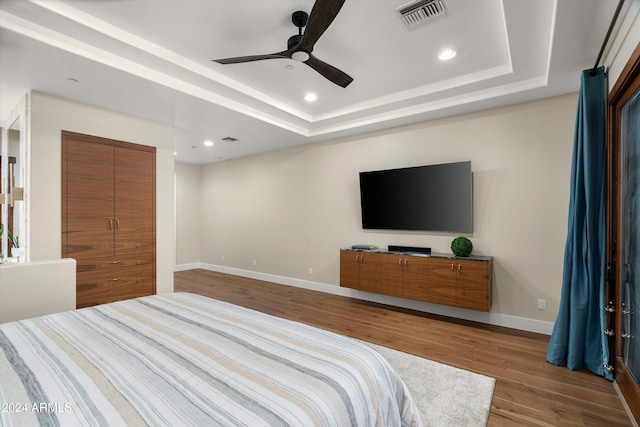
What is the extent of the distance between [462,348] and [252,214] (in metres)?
4.62

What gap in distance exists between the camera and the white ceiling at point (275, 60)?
215 centimetres

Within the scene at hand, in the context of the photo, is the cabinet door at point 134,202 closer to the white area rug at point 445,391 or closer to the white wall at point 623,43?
the white area rug at point 445,391

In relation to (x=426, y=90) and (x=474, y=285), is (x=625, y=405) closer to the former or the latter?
(x=474, y=285)

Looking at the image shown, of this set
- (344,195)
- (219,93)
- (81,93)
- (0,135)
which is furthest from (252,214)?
(0,135)

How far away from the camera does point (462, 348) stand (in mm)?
2924

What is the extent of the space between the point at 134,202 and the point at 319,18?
11.0ft

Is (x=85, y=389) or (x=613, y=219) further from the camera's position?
(x=613, y=219)

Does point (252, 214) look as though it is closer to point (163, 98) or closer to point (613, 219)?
point (163, 98)

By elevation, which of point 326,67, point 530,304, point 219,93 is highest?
point 219,93

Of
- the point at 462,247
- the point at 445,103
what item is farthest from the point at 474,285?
the point at 445,103

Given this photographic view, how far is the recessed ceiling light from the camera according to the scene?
275 centimetres

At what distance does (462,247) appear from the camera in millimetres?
3551

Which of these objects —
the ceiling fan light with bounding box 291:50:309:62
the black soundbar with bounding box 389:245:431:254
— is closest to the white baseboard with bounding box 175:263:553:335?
the black soundbar with bounding box 389:245:431:254

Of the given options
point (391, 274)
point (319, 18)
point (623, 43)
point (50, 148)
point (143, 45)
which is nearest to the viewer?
point (319, 18)
